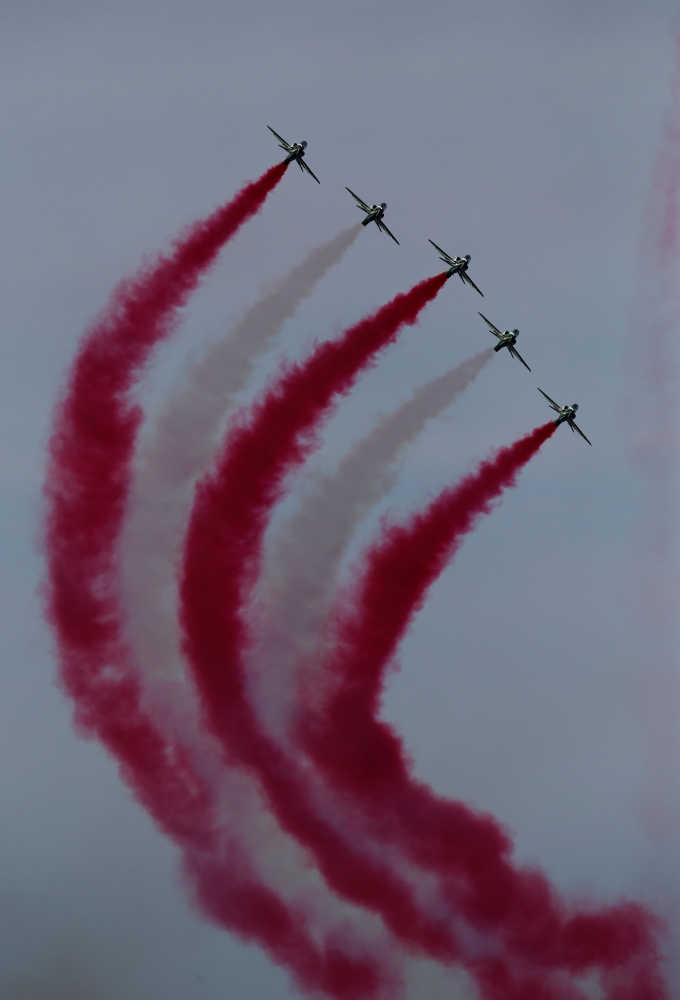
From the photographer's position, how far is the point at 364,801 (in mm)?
51562

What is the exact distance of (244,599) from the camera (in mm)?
51844

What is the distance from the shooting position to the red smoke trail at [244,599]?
51375 millimetres

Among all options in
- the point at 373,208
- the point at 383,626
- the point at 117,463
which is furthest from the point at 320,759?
the point at 373,208

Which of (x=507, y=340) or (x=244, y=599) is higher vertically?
(x=507, y=340)

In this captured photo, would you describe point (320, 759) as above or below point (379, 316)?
below

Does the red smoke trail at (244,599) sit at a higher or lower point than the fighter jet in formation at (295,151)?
lower

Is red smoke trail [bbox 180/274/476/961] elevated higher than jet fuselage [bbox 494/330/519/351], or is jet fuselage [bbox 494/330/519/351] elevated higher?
jet fuselage [bbox 494/330/519/351]

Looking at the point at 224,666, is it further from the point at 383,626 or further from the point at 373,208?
the point at 373,208

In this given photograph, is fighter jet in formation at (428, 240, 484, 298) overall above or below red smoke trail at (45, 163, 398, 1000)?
above

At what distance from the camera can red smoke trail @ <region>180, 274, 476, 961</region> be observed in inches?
2023

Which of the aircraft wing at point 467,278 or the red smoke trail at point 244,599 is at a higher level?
the aircraft wing at point 467,278

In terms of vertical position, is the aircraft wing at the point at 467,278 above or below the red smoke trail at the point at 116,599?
above

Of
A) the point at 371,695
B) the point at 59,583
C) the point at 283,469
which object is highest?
the point at 283,469

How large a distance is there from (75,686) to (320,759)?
10228 millimetres
